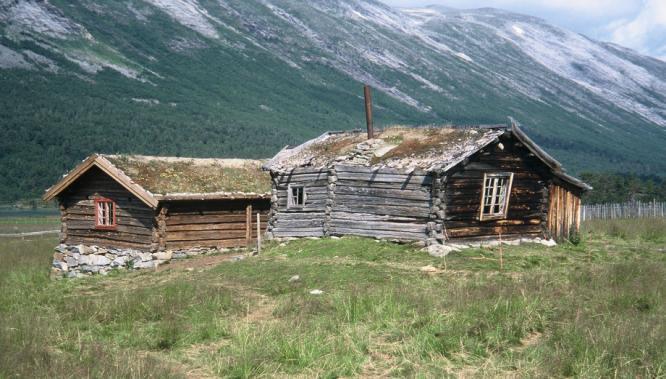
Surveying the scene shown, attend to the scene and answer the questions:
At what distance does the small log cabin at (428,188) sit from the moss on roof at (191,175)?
160 centimetres

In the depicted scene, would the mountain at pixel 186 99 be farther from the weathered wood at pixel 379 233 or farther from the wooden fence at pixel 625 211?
the weathered wood at pixel 379 233

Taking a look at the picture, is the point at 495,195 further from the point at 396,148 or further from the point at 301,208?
the point at 301,208

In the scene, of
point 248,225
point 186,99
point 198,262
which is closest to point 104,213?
point 248,225

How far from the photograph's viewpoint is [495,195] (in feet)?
76.1

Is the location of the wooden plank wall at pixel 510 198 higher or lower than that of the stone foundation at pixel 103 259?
higher

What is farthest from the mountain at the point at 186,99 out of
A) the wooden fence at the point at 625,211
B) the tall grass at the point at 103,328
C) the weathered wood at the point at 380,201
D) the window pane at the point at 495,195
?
the tall grass at the point at 103,328

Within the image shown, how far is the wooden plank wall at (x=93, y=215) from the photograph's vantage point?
2484 cm

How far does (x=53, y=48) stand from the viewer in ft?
463

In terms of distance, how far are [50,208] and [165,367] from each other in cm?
7936

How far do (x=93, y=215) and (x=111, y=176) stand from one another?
7.55ft

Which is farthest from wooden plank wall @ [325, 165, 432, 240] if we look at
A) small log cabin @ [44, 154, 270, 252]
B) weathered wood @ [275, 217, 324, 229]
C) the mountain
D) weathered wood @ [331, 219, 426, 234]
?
the mountain

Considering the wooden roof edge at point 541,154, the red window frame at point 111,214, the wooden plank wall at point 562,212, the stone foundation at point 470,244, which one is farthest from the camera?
the red window frame at point 111,214

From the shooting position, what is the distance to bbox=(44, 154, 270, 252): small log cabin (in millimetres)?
24547

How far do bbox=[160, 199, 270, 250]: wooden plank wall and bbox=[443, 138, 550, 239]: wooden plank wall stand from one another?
843 centimetres
